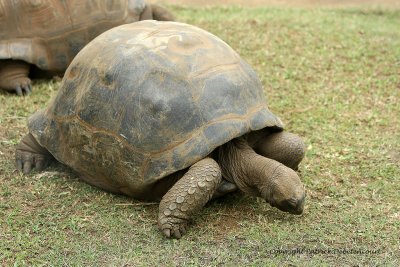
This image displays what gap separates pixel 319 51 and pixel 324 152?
258 cm

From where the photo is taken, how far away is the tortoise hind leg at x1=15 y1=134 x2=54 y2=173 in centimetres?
Result: 390

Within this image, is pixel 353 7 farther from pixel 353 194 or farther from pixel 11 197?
pixel 11 197

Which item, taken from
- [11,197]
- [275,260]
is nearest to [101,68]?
[11,197]

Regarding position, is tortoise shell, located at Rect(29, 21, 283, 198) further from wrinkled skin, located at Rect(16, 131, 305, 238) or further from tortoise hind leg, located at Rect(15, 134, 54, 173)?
tortoise hind leg, located at Rect(15, 134, 54, 173)

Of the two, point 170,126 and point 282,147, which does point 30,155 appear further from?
point 282,147

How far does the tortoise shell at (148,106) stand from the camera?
3.19 meters

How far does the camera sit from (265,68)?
6.09 meters

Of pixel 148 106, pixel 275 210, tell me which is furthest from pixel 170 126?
pixel 275 210

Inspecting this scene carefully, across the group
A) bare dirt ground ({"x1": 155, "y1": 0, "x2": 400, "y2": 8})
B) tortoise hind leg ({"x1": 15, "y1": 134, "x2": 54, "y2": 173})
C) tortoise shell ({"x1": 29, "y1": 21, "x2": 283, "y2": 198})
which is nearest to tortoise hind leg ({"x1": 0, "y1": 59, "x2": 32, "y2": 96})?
tortoise hind leg ({"x1": 15, "y1": 134, "x2": 54, "y2": 173})

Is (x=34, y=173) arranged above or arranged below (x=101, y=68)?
below

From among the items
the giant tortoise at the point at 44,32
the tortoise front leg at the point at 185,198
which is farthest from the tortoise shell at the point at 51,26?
the tortoise front leg at the point at 185,198

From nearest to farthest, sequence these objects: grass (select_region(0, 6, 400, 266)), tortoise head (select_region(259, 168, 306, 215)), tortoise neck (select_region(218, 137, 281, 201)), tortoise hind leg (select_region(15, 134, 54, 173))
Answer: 1. grass (select_region(0, 6, 400, 266))
2. tortoise head (select_region(259, 168, 306, 215))
3. tortoise neck (select_region(218, 137, 281, 201))
4. tortoise hind leg (select_region(15, 134, 54, 173))

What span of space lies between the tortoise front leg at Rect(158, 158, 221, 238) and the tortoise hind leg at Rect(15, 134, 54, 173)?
1358 millimetres

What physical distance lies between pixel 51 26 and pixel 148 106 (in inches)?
112
